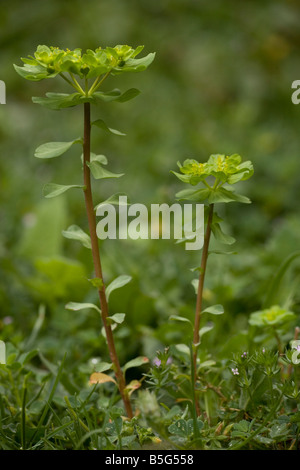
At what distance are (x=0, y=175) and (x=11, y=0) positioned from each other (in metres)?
1.57

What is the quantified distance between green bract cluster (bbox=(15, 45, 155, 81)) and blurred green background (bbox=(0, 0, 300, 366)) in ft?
1.92

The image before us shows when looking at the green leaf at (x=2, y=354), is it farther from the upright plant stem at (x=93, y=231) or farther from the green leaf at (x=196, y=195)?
the green leaf at (x=196, y=195)

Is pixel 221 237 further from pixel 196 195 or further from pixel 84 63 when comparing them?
pixel 84 63

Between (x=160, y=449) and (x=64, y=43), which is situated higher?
(x=64, y=43)

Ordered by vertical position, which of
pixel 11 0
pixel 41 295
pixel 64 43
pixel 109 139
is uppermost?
pixel 11 0

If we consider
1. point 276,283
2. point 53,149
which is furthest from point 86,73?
point 276,283

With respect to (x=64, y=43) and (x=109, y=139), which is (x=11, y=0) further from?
(x=109, y=139)

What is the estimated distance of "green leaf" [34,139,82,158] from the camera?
2.66 ft

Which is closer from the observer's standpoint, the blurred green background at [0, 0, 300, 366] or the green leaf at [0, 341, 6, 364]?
the green leaf at [0, 341, 6, 364]

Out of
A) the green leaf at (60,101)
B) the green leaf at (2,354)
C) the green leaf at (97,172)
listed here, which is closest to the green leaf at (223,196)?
the green leaf at (97,172)

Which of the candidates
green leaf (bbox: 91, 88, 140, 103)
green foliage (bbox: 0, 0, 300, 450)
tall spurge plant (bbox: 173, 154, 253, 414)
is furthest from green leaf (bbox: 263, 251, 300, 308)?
green leaf (bbox: 91, 88, 140, 103)

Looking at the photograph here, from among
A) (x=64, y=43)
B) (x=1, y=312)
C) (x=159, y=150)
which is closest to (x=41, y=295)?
(x=1, y=312)

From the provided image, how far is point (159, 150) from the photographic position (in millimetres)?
2492

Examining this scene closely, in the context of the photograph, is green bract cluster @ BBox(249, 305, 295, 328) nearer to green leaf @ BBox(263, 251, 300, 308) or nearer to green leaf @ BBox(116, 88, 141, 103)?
green leaf @ BBox(263, 251, 300, 308)
